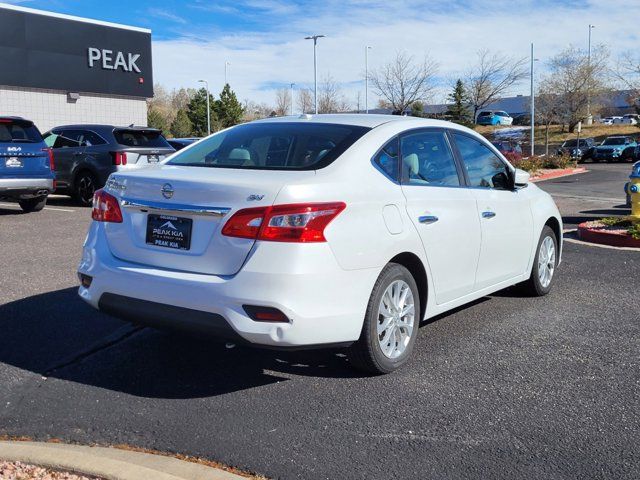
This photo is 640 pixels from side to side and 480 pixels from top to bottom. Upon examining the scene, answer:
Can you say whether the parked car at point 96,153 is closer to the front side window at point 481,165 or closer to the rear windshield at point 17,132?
A: the rear windshield at point 17,132

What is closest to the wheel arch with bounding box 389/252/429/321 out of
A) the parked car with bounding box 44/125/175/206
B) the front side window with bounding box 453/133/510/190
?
the front side window with bounding box 453/133/510/190

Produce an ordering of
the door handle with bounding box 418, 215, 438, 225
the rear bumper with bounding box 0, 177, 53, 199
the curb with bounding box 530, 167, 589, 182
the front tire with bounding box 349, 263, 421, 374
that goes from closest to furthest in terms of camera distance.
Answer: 1. the front tire with bounding box 349, 263, 421, 374
2. the door handle with bounding box 418, 215, 438, 225
3. the rear bumper with bounding box 0, 177, 53, 199
4. the curb with bounding box 530, 167, 589, 182

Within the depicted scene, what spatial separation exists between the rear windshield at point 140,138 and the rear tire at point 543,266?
971cm

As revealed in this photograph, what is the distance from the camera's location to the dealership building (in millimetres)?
23703

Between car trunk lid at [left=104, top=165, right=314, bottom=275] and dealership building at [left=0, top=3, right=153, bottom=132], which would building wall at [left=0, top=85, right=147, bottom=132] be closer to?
dealership building at [left=0, top=3, right=153, bottom=132]

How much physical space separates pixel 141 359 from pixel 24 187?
8.31 metres

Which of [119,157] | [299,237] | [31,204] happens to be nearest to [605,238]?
[299,237]

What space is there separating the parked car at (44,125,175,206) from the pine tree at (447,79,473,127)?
4305 cm

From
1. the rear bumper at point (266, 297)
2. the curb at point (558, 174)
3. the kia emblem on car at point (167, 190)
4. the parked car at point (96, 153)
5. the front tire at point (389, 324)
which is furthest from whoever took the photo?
the curb at point (558, 174)

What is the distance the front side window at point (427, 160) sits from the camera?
4852 mm

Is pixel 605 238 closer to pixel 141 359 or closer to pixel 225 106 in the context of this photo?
pixel 141 359

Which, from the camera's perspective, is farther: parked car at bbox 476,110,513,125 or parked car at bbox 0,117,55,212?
parked car at bbox 476,110,513,125

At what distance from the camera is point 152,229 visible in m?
4.20

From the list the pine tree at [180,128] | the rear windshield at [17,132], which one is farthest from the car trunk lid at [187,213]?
the pine tree at [180,128]
